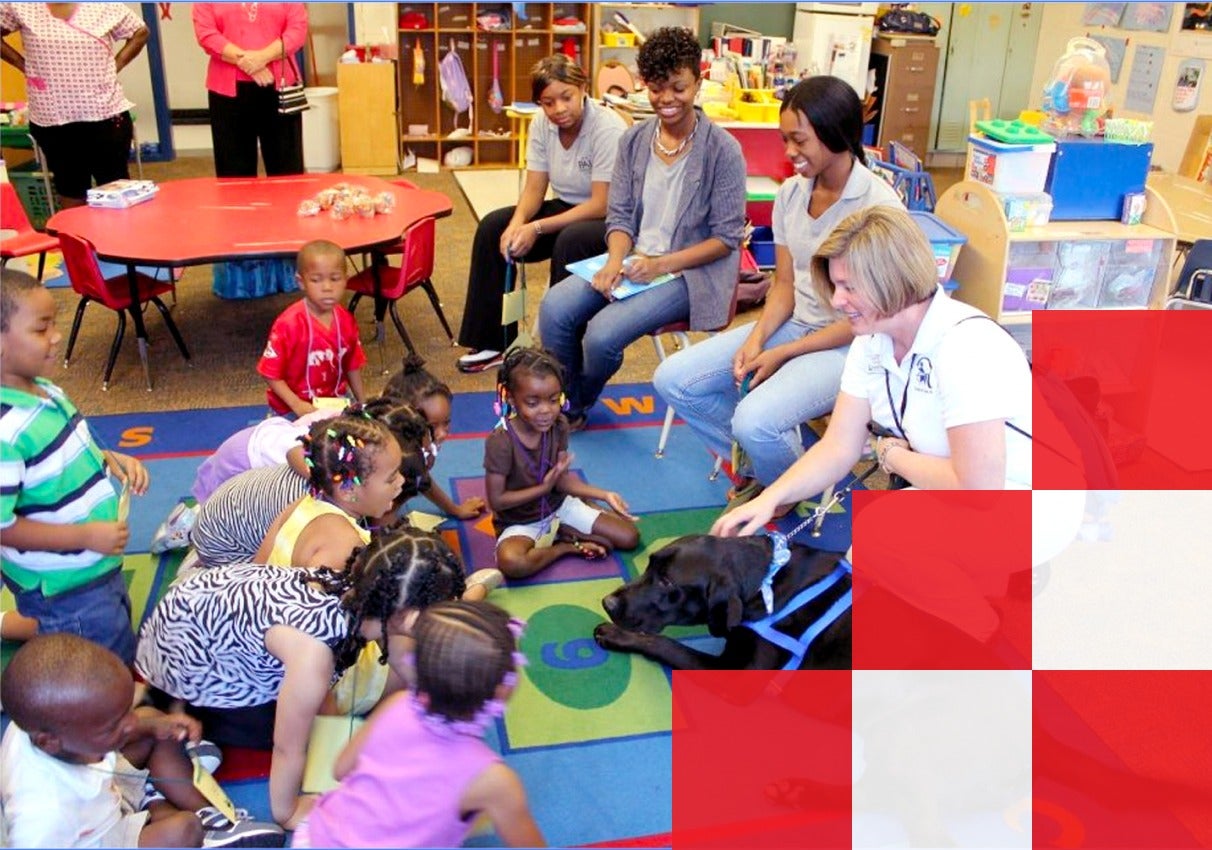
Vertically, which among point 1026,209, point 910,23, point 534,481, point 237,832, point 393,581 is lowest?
point 237,832

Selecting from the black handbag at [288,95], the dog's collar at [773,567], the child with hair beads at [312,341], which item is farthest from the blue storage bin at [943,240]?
the black handbag at [288,95]

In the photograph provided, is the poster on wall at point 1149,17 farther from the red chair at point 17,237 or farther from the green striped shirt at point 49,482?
the green striped shirt at point 49,482

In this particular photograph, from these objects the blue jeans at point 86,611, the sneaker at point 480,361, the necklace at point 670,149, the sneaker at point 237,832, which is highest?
the necklace at point 670,149

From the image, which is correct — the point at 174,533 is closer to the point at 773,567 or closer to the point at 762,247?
the point at 773,567

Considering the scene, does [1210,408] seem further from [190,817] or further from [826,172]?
[190,817]

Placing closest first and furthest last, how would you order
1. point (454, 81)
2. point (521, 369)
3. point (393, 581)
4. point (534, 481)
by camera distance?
point (393, 581) < point (521, 369) < point (534, 481) < point (454, 81)

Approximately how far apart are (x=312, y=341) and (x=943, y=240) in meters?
2.04

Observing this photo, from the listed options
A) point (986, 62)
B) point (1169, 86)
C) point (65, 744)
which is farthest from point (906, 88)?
point (65, 744)

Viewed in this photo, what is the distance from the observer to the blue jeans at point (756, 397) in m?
2.86

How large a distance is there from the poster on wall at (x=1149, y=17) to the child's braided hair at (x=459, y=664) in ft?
20.9

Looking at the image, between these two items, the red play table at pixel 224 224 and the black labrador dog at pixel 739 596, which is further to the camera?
the red play table at pixel 224 224

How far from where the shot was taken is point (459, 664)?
1519mm

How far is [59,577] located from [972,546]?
73.4 inches

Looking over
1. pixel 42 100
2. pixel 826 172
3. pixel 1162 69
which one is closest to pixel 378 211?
pixel 42 100
